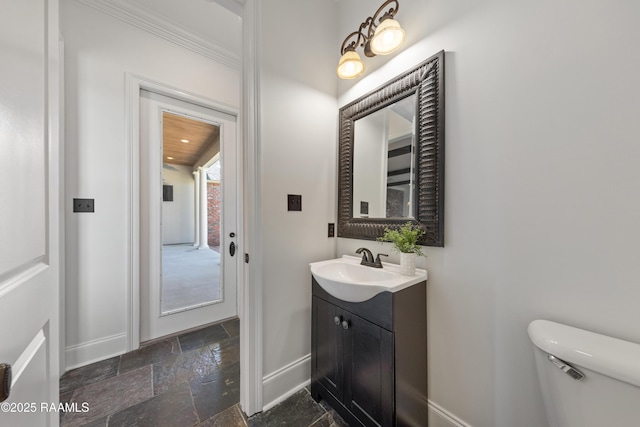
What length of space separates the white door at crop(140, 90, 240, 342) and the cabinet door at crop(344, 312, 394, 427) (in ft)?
5.38

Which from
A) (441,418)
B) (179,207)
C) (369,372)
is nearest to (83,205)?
(179,207)

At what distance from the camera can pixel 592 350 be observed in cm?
63

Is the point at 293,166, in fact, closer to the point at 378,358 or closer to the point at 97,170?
the point at 378,358

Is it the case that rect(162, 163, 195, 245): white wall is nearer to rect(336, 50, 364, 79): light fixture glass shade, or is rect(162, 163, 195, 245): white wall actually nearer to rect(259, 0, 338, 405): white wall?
rect(259, 0, 338, 405): white wall

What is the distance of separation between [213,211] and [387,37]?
206 cm

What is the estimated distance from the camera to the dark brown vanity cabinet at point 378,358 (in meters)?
0.99

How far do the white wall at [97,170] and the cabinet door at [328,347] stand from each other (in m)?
1.66

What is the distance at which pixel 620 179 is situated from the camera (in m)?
0.69

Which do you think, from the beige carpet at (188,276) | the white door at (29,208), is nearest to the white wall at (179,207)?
the beige carpet at (188,276)

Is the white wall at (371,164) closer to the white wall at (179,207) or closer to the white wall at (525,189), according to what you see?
the white wall at (525,189)

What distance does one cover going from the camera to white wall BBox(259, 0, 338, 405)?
1.36 metres

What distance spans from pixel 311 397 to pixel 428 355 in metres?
0.81

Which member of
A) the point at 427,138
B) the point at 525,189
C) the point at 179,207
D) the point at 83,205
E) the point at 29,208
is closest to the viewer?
the point at 29,208

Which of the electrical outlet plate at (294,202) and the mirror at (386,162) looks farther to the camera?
the electrical outlet plate at (294,202)
